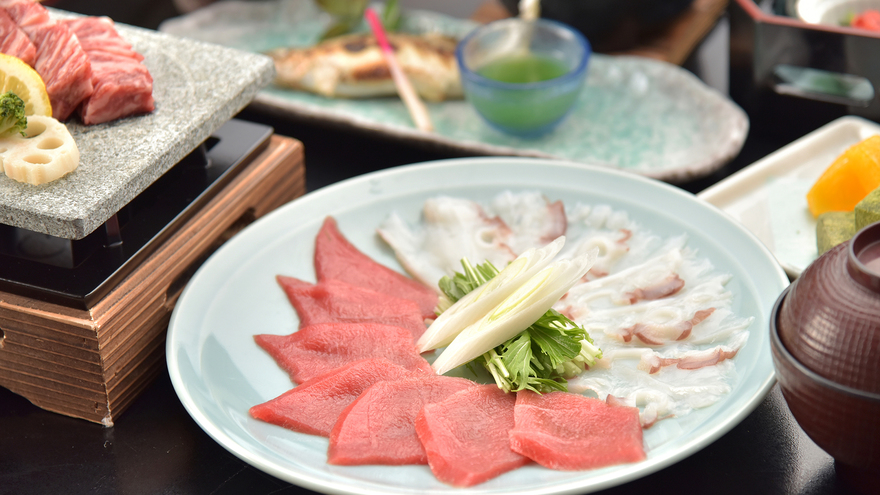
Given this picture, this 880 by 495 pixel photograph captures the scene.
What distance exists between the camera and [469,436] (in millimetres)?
1320

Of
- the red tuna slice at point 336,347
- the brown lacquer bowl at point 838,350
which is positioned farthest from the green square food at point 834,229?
the red tuna slice at point 336,347

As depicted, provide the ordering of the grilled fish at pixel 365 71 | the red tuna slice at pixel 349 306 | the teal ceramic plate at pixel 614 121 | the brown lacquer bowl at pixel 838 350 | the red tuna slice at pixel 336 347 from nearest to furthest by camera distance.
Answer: the brown lacquer bowl at pixel 838 350, the red tuna slice at pixel 336 347, the red tuna slice at pixel 349 306, the teal ceramic plate at pixel 614 121, the grilled fish at pixel 365 71

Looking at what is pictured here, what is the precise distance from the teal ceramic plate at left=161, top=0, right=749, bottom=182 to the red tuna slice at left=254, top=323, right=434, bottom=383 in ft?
2.73

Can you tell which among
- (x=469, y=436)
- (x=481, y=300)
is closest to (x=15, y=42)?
(x=481, y=300)

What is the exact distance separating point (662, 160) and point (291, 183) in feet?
3.48

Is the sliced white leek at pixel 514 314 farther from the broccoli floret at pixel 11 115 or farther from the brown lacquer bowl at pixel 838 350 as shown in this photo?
the broccoli floret at pixel 11 115

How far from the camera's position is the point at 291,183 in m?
2.02

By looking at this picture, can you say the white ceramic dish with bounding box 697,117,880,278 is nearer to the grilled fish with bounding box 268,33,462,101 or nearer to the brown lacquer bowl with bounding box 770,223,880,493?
the brown lacquer bowl with bounding box 770,223,880,493

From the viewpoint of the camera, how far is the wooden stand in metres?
1.45

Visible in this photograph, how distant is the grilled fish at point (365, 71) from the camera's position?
8.48 feet

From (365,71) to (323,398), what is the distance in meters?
1.44

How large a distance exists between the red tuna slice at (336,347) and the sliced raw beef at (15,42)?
76 centimetres

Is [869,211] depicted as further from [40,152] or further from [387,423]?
[40,152]

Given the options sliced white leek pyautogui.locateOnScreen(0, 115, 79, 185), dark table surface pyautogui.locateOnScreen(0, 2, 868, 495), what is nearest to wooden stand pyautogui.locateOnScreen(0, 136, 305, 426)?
dark table surface pyautogui.locateOnScreen(0, 2, 868, 495)
